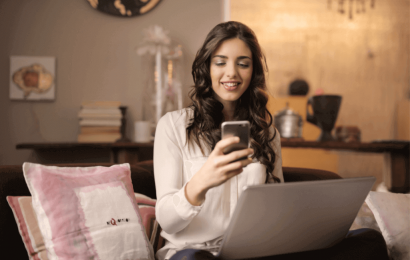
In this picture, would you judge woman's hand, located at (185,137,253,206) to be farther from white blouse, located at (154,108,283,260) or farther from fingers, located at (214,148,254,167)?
white blouse, located at (154,108,283,260)

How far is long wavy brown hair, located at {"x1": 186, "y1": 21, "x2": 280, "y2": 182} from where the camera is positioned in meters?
1.10

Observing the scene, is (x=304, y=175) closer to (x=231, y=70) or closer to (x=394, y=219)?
(x=394, y=219)

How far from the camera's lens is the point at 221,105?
1179 millimetres

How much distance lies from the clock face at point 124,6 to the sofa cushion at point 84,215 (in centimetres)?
143

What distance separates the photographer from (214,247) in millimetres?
1001

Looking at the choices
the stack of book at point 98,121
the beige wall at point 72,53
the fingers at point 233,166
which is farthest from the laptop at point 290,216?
the beige wall at point 72,53

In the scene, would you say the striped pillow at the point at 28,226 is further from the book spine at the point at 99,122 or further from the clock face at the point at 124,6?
the clock face at the point at 124,6

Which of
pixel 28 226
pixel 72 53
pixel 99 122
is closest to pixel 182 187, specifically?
pixel 28 226

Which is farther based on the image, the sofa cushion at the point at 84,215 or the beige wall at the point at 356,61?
the beige wall at the point at 356,61

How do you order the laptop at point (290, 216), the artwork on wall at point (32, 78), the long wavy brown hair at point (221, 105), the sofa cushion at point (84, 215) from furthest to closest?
the artwork on wall at point (32, 78)
the long wavy brown hair at point (221, 105)
the sofa cushion at point (84, 215)
the laptop at point (290, 216)

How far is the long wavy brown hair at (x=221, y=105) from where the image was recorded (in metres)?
1.10

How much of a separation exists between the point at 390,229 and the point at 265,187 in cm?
83

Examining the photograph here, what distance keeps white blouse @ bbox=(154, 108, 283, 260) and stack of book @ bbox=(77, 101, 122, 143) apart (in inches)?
38.7

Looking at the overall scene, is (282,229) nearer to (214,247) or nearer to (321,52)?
(214,247)
